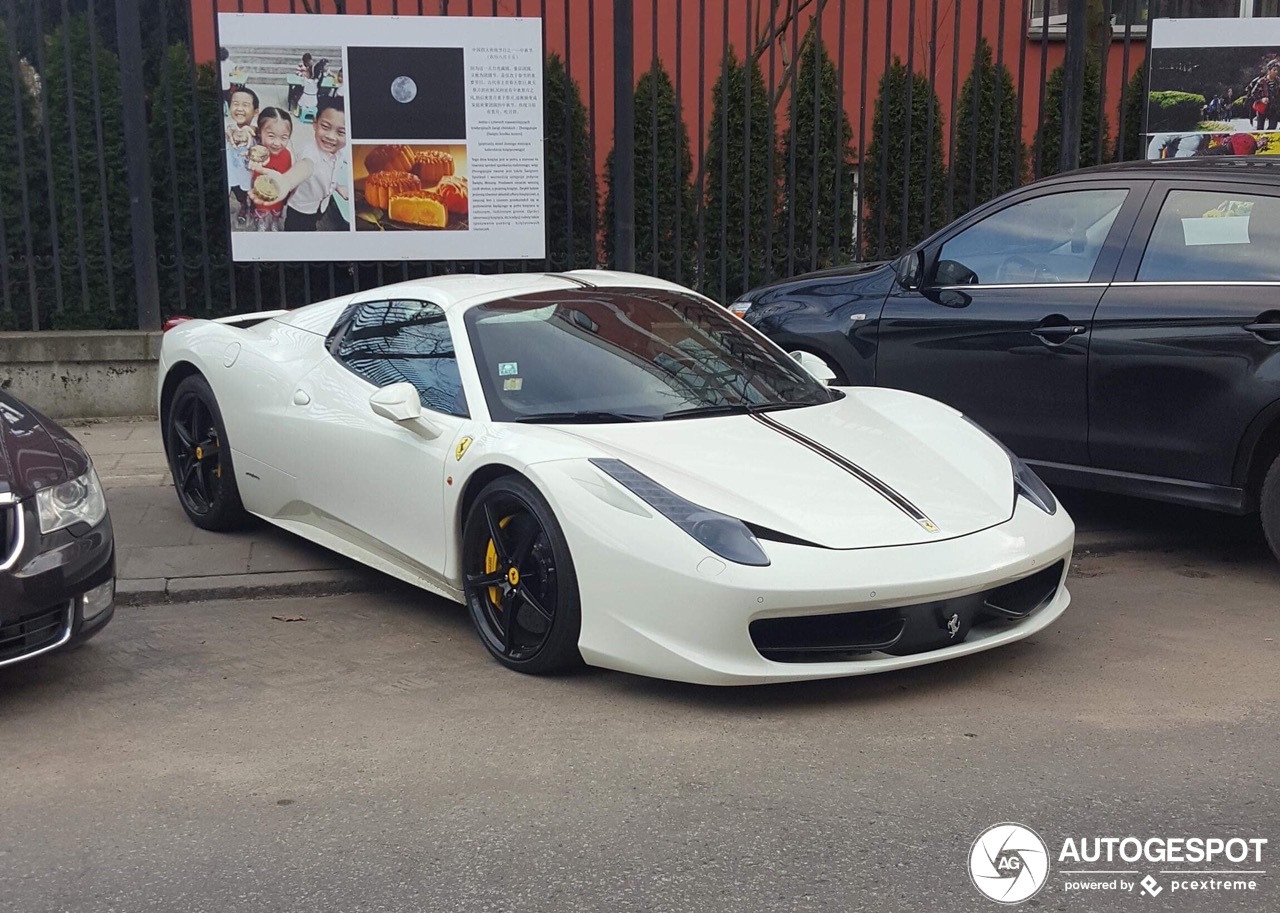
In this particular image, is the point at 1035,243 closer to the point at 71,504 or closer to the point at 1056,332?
the point at 1056,332

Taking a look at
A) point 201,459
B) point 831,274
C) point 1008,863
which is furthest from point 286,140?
point 1008,863

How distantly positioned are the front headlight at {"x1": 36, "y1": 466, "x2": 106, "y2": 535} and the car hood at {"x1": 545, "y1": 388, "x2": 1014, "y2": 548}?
156cm

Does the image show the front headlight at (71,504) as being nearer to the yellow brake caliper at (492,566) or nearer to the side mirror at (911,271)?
the yellow brake caliper at (492,566)

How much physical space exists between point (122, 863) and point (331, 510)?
7.71 ft

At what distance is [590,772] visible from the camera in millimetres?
3746

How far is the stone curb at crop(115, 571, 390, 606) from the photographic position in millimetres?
5629

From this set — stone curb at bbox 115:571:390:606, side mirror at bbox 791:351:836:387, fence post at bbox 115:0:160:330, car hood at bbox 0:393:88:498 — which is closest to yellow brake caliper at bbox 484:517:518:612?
stone curb at bbox 115:571:390:606

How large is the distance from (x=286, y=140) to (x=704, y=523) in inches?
240

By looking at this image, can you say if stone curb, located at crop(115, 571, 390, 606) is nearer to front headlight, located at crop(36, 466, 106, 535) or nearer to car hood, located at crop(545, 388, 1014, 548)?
front headlight, located at crop(36, 466, 106, 535)

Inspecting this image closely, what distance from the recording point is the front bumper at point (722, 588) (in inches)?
156

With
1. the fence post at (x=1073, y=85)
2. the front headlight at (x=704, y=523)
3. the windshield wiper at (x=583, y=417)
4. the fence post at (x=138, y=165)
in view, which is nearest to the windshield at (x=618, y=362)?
the windshield wiper at (x=583, y=417)

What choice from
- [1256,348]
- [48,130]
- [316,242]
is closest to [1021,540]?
[1256,348]

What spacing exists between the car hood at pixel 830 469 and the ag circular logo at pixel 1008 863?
1.05 m

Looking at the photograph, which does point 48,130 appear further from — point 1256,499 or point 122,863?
point 1256,499
